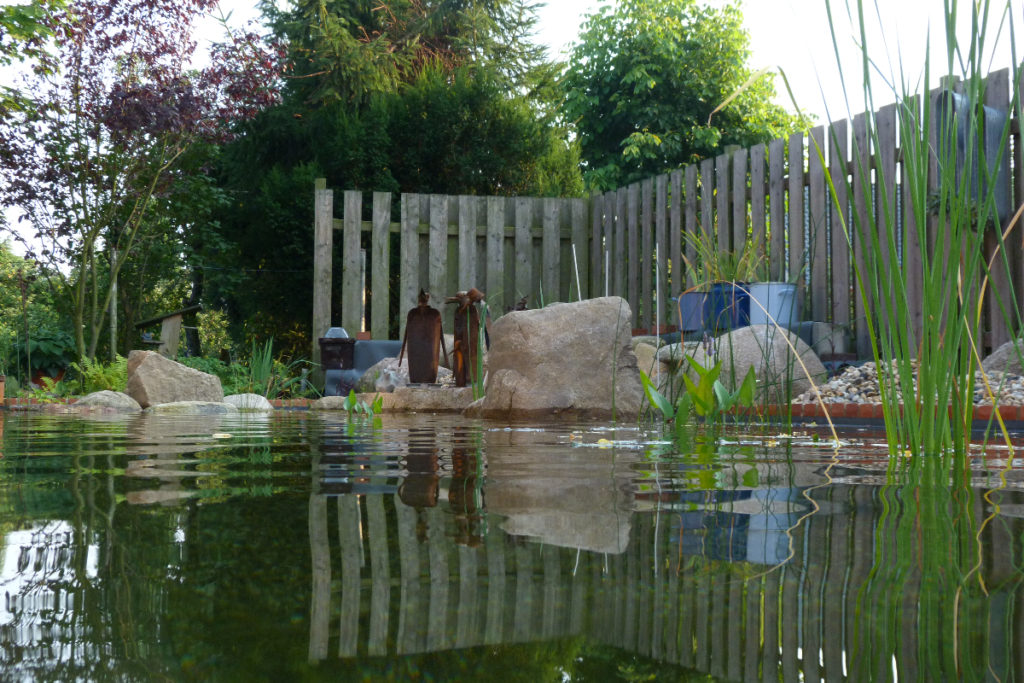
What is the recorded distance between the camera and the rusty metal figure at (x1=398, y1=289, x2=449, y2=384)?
6621mm

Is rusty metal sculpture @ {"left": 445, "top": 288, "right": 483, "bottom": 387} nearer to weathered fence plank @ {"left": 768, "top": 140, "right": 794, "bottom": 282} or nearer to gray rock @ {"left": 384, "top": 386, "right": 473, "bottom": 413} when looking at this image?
gray rock @ {"left": 384, "top": 386, "right": 473, "bottom": 413}

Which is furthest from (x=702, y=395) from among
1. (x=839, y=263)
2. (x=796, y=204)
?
(x=796, y=204)

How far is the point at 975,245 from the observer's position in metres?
1.44

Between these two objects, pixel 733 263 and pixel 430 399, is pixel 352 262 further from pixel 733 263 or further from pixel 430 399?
pixel 733 263

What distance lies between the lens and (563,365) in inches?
192

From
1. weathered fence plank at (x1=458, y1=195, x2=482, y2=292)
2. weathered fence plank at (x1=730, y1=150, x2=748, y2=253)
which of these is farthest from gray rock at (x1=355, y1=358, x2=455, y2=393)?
weathered fence plank at (x1=730, y1=150, x2=748, y2=253)

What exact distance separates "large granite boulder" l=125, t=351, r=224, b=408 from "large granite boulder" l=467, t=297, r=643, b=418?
3737mm

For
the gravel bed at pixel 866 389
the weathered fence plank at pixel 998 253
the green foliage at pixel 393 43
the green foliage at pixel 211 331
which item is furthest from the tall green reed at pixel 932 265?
the green foliage at pixel 211 331

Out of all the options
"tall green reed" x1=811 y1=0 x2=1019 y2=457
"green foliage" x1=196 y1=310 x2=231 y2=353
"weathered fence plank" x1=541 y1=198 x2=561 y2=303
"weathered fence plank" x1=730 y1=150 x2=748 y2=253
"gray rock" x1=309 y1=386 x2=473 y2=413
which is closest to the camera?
"tall green reed" x1=811 y1=0 x2=1019 y2=457

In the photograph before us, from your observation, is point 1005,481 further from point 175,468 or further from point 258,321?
point 258,321

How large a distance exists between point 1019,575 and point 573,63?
2006cm

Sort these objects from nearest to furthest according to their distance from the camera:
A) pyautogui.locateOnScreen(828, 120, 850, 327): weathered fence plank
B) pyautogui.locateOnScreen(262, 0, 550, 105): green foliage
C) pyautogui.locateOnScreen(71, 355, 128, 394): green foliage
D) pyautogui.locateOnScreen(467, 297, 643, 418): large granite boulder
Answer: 1. pyautogui.locateOnScreen(467, 297, 643, 418): large granite boulder
2. pyautogui.locateOnScreen(828, 120, 850, 327): weathered fence plank
3. pyautogui.locateOnScreen(71, 355, 128, 394): green foliage
4. pyautogui.locateOnScreen(262, 0, 550, 105): green foliage

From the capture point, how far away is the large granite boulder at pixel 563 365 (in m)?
4.73

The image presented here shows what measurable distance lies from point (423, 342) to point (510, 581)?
611 cm
